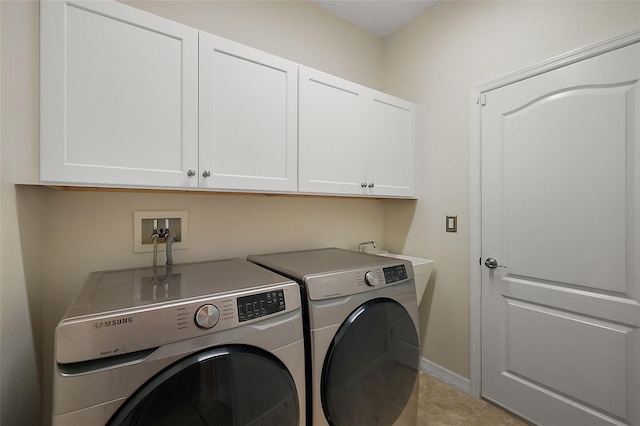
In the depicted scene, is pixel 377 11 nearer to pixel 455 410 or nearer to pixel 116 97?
pixel 116 97

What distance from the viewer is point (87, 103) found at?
1.04 metres

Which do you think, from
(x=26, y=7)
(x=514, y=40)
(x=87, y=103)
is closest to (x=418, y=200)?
(x=514, y=40)

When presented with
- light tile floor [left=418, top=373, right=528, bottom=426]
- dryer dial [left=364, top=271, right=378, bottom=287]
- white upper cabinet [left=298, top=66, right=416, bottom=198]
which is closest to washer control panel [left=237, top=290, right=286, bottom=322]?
dryer dial [left=364, top=271, right=378, bottom=287]

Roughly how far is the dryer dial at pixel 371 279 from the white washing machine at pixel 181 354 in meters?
0.38

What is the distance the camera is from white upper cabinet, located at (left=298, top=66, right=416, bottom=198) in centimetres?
161

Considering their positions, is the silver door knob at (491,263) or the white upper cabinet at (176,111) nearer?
the white upper cabinet at (176,111)

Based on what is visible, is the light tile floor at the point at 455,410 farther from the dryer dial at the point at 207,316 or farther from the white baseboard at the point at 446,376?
the dryer dial at the point at 207,316

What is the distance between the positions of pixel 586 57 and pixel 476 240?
1118mm

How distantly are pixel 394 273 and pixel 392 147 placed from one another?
999 millimetres

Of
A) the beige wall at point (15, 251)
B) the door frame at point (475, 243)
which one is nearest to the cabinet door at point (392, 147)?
the door frame at point (475, 243)

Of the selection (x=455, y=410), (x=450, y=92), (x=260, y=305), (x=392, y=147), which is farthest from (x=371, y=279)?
(x=450, y=92)

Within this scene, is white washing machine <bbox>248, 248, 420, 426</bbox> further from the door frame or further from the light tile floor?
the door frame

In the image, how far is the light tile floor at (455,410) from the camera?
1664mm

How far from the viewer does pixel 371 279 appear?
1317mm
